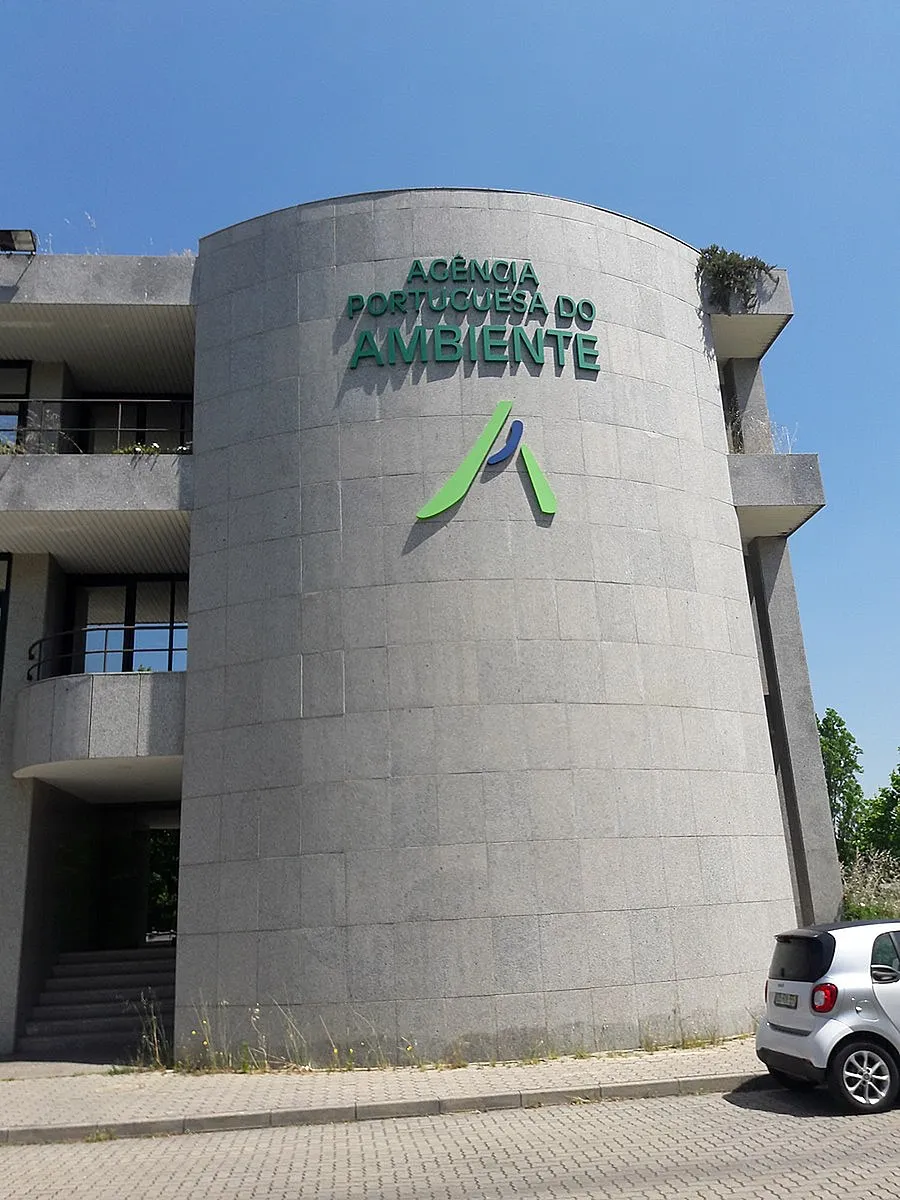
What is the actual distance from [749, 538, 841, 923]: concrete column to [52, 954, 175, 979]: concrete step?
37.3 feet

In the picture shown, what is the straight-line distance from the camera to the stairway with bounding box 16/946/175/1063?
14.9 m

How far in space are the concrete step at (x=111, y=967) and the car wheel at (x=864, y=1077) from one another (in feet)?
38.9

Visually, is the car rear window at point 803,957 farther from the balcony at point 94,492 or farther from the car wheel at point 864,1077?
the balcony at point 94,492

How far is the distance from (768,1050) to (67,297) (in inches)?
613

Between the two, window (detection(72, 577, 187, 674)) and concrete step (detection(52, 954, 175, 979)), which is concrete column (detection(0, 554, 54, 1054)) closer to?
window (detection(72, 577, 187, 674))

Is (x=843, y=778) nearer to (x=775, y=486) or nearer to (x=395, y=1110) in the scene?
(x=775, y=486)

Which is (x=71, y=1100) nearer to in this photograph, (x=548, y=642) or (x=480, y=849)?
(x=480, y=849)

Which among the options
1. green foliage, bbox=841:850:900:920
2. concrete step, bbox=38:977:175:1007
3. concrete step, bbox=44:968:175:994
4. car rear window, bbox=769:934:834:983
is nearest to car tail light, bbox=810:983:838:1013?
car rear window, bbox=769:934:834:983

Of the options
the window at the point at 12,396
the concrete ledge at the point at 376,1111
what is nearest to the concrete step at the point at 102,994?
the concrete ledge at the point at 376,1111

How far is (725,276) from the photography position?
17.9 meters

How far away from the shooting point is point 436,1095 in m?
10.4

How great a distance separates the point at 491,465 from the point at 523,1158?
9.40m

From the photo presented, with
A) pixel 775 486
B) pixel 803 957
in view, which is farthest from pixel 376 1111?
pixel 775 486

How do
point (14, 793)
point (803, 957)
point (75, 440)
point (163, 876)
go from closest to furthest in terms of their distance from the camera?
point (803, 957) → point (14, 793) → point (75, 440) → point (163, 876)
